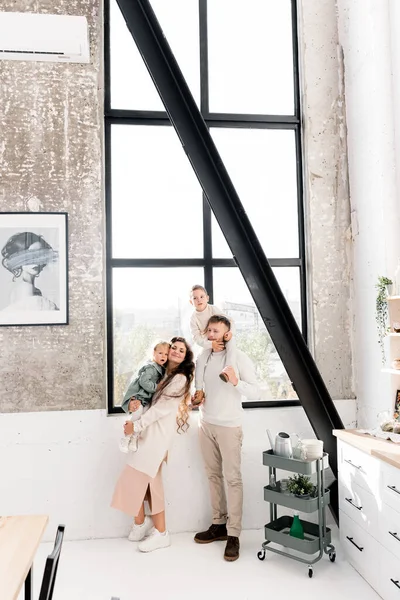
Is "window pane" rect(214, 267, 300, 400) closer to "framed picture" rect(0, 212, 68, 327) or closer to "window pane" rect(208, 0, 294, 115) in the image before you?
"framed picture" rect(0, 212, 68, 327)

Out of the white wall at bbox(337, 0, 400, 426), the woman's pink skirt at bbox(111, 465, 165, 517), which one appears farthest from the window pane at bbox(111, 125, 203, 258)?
the woman's pink skirt at bbox(111, 465, 165, 517)

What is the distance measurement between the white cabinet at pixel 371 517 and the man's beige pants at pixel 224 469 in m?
0.70

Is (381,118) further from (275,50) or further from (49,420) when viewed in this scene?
(49,420)

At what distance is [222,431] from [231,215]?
60.4 inches

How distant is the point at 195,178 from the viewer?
399 cm

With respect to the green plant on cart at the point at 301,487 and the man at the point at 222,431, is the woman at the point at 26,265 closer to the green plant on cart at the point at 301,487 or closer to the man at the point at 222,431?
the man at the point at 222,431

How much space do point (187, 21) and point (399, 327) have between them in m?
3.08

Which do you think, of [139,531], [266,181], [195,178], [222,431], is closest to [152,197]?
[195,178]

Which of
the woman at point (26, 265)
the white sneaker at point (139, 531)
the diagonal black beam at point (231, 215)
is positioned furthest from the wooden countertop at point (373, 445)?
the woman at point (26, 265)

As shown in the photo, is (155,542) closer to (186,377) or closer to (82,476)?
(82,476)

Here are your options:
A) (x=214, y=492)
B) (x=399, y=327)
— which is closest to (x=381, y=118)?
(x=399, y=327)

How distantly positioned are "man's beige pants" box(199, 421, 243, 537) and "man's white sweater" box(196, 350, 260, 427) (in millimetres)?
70

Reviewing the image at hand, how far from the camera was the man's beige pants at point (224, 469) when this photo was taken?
10.9ft

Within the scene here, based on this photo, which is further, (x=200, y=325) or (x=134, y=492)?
(x=200, y=325)
